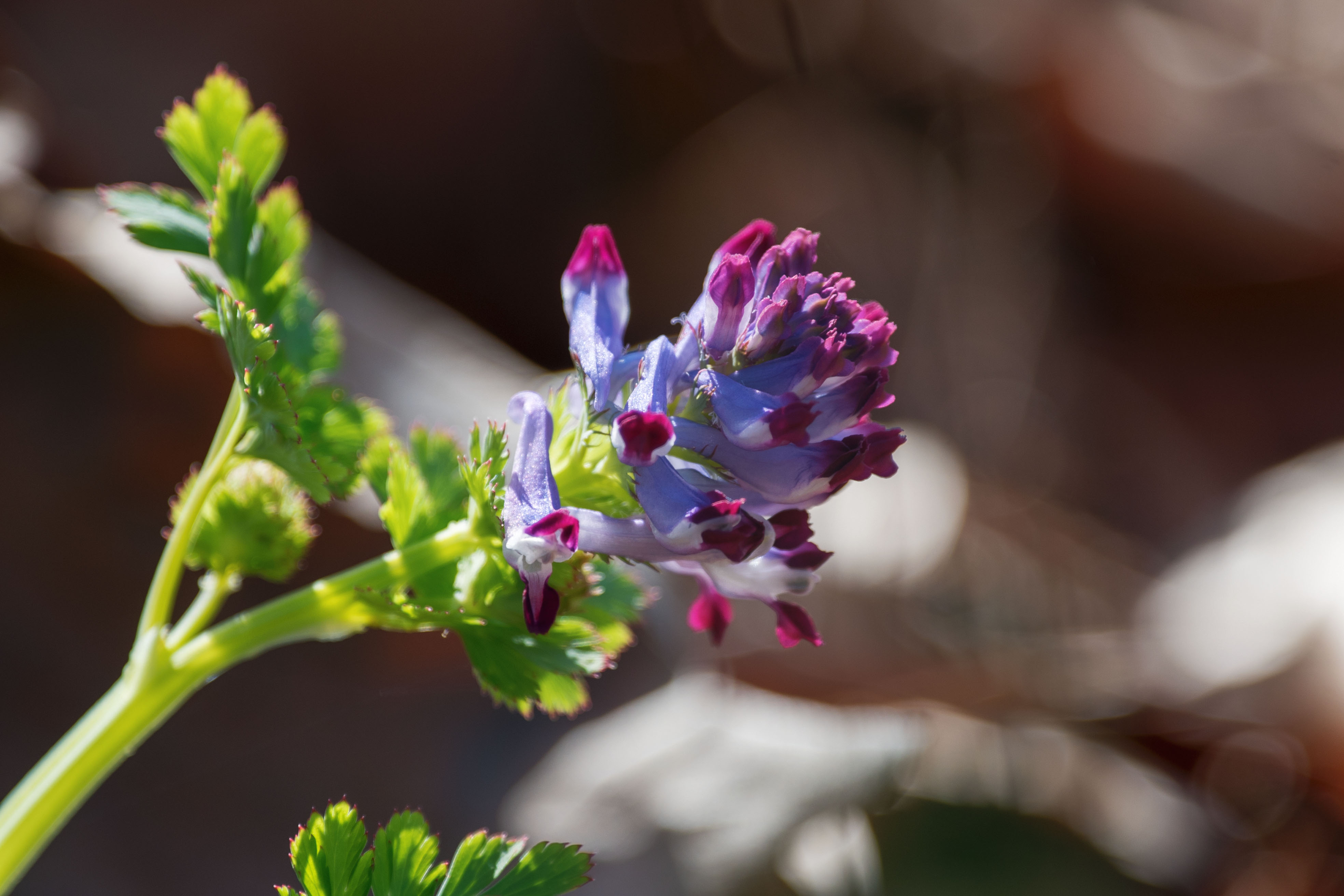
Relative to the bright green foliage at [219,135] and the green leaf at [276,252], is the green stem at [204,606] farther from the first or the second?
the bright green foliage at [219,135]

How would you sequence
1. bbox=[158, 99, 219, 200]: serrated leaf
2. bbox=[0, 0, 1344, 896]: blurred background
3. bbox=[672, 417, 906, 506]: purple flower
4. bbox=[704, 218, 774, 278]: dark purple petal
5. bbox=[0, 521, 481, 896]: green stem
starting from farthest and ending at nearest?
bbox=[0, 0, 1344, 896]: blurred background → bbox=[158, 99, 219, 200]: serrated leaf → bbox=[704, 218, 774, 278]: dark purple petal → bbox=[0, 521, 481, 896]: green stem → bbox=[672, 417, 906, 506]: purple flower

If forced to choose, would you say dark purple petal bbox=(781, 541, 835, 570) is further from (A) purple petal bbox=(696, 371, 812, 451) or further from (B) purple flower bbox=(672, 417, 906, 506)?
(A) purple petal bbox=(696, 371, 812, 451)

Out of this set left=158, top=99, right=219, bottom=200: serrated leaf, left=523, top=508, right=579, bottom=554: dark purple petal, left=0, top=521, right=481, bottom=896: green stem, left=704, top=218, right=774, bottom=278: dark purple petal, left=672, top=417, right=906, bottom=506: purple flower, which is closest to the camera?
left=523, top=508, right=579, bottom=554: dark purple petal

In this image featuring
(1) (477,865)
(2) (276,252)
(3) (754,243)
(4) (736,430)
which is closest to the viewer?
(4) (736,430)

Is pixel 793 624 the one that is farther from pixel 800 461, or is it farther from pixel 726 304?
pixel 726 304

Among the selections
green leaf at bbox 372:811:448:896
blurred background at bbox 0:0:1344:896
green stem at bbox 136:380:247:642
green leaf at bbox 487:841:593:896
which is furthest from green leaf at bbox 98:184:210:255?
blurred background at bbox 0:0:1344:896

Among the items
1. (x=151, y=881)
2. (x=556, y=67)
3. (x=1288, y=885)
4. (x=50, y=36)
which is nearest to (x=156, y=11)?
(x=50, y=36)

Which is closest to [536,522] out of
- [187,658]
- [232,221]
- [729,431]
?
[729,431]
